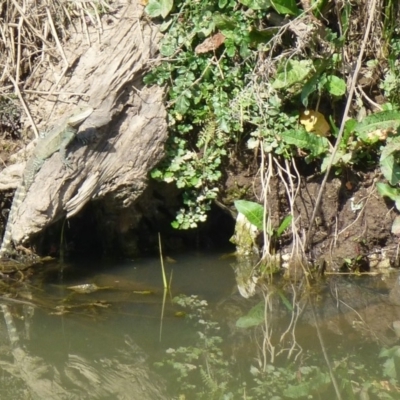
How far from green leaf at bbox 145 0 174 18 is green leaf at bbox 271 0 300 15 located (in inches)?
29.1

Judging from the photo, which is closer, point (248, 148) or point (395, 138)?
point (395, 138)

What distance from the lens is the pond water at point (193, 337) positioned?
3.71 metres

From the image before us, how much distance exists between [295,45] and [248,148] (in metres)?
0.81

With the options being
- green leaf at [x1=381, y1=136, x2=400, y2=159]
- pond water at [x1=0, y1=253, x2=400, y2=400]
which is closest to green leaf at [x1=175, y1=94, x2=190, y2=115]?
pond water at [x1=0, y1=253, x2=400, y2=400]

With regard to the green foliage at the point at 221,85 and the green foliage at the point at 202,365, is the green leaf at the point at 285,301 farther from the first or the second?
the green foliage at the point at 221,85

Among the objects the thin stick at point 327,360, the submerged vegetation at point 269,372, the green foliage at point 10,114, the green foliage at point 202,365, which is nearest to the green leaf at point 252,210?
the thin stick at point 327,360

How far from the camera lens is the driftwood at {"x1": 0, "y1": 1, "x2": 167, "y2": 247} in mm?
5098

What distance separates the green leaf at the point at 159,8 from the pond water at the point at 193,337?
1.84 metres

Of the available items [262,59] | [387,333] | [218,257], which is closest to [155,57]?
[262,59]

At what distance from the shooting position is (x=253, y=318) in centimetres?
459

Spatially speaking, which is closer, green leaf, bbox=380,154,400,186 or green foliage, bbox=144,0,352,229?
green leaf, bbox=380,154,400,186

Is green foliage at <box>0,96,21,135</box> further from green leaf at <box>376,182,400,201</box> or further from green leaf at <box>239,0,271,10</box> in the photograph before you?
green leaf at <box>376,182,400,201</box>

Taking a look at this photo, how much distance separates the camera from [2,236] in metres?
5.62

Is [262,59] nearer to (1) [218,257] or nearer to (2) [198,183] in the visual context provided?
(2) [198,183]
